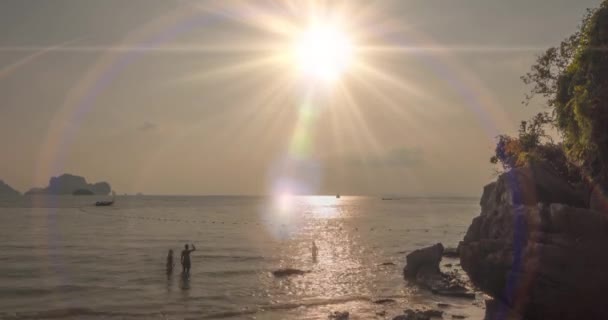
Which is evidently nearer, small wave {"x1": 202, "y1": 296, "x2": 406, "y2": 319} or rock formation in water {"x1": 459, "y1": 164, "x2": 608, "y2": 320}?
rock formation in water {"x1": 459, "y1": 164, "x2": 608, "y2": 320}

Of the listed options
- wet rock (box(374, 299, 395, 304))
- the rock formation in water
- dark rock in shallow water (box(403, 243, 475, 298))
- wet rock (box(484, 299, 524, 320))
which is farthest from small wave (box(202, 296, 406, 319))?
the rock formation in water

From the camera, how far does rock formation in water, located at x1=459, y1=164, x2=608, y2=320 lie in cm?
2191

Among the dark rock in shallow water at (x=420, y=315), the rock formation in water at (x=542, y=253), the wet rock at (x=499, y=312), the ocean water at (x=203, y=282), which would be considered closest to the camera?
the rock formation in water at (x=542, y=253)

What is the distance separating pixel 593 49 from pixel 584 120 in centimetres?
408

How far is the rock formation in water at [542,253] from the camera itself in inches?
862

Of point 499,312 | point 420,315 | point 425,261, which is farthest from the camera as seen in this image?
point 425,261

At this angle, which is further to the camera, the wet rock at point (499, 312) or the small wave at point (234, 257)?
the small wave at point (234, 257)

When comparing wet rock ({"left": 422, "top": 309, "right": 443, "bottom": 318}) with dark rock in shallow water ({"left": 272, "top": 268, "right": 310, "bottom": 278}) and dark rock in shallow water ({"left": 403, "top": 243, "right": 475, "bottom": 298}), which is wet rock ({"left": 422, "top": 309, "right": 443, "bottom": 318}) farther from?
dark rock in shallow water ({"left": 272, "top": 268, "right": 310, "bottom": 278})

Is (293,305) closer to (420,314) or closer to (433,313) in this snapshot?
(420,314)

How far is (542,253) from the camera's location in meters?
22.9

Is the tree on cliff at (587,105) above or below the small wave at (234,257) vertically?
above

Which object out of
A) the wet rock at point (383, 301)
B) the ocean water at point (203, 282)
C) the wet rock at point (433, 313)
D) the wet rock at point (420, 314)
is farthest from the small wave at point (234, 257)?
the wet rock at point (433, 313)

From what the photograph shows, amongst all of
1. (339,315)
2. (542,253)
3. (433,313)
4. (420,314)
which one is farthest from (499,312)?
(339,315)

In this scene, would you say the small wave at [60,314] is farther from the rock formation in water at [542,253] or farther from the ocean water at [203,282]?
the rock formation in water at [542,253]
